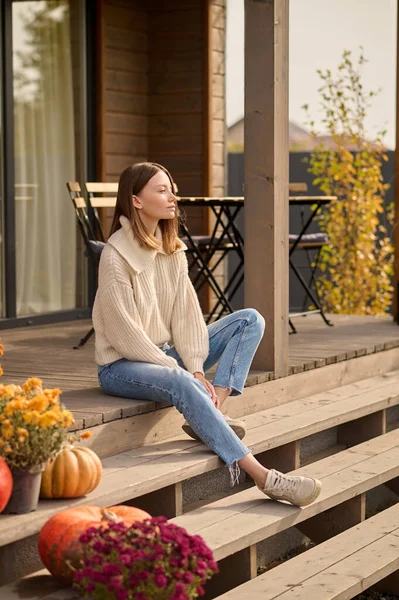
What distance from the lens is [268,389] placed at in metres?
4.74

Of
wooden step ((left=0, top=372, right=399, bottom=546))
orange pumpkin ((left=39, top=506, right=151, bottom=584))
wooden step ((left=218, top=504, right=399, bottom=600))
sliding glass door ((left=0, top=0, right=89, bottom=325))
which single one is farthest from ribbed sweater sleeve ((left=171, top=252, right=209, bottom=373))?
sliding glass door ((left=0, top=0, right=89, bottom=325))

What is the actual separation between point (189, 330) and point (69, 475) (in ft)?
3.35

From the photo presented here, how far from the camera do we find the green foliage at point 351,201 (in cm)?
919

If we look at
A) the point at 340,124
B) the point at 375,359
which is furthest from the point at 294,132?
the point at 375,359

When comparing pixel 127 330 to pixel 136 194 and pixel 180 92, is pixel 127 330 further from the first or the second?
pixel 180 92

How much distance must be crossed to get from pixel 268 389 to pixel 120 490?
1.47 meters

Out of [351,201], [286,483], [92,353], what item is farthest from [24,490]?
[351,201]

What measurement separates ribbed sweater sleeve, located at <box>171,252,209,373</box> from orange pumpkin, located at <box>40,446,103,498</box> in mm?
869

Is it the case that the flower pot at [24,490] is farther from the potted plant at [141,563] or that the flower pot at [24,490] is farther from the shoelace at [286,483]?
the shoelace at [286,483]

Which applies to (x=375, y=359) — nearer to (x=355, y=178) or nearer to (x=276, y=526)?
(x=276, y=526)

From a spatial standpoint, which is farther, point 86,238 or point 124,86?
point 124,86

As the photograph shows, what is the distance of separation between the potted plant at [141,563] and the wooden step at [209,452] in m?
0.37

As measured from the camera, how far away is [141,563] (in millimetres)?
2674

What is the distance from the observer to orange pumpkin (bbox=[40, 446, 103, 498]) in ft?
10.6
